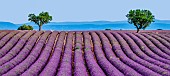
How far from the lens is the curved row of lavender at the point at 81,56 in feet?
78.9

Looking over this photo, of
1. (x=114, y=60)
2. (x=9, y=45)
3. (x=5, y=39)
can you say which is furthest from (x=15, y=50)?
(x=114, y=60)

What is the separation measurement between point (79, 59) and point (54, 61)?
222cm

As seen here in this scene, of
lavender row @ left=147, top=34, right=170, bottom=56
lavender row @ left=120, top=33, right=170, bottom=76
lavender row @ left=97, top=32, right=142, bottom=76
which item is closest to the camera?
lavender row @ left=97, top=32, right=142, bottom=76

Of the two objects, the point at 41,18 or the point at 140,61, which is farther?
the point at 41,18

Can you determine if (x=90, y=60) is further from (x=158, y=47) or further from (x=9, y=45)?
(x=158, y=47)

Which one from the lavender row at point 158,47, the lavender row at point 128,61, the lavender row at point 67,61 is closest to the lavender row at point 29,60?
the lavender row at point 67,61

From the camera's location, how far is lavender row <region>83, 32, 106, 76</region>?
2348cm

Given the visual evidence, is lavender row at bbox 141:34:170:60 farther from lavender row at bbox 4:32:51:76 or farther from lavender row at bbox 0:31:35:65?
lavender row at bbox 0:31:35:65

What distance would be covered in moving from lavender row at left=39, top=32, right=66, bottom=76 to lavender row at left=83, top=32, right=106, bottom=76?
7.61 ft

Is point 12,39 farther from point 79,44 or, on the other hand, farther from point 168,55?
point 168,55

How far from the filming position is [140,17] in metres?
65.2

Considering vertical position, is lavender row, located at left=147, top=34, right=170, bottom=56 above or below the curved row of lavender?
below

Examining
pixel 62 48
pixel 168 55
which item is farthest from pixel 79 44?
pixel 168 55

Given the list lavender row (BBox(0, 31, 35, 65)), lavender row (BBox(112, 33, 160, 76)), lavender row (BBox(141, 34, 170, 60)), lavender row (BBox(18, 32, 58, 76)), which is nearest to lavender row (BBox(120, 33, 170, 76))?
lavender row (BBox(112, 33, 160, 76))
